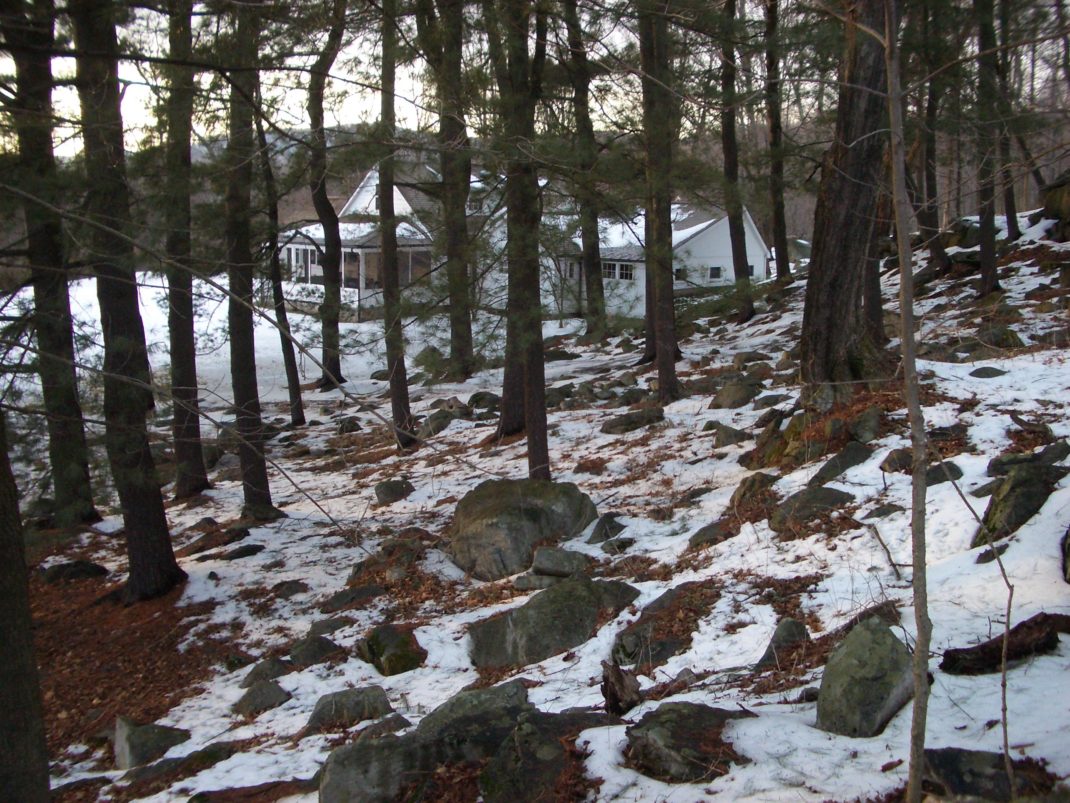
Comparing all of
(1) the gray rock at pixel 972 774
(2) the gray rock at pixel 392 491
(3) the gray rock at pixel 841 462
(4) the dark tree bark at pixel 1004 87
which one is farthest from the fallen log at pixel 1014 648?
(2) the gray rock at pixel 392 491

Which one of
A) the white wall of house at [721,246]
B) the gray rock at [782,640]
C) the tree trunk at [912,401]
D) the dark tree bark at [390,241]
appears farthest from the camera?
the white wall of house at [721,246]

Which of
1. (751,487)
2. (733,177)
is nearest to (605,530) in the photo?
(751,487)

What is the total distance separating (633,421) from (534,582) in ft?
17.4

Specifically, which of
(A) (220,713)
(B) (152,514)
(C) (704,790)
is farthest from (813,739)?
(B) (152,514)

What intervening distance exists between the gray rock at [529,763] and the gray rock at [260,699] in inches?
126

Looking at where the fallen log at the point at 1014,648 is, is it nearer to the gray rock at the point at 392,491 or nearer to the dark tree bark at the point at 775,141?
the dark tree bark at the point at 775,141

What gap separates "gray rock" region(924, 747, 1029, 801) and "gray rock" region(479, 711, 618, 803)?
158cm

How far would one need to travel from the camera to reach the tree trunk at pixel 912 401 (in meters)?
2.55

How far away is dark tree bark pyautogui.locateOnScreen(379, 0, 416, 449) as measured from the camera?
748 centimetres

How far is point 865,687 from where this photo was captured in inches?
150

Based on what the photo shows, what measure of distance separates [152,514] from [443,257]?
15.6 feet

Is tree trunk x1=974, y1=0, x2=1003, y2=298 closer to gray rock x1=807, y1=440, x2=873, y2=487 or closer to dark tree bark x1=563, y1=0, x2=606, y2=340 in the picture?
gray rock x1=807, y1=440, x2=873, y2=487

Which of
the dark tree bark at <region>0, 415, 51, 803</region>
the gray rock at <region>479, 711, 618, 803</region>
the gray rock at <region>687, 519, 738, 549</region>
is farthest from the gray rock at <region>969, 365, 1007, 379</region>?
the dark tree bark at <region>0, 415, 51, 803</region>

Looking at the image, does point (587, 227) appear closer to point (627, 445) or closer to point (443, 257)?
point (443, 257)
